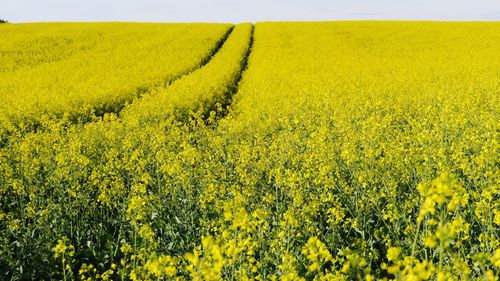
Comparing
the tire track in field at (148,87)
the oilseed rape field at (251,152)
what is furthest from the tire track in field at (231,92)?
the tire track in field at (148,87)

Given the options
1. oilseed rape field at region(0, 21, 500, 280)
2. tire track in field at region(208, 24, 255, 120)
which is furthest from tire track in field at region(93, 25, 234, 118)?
tire track in field at region(208, 24, 255, 120)

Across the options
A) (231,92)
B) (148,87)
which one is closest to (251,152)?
(231,92)

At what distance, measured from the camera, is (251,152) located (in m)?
8.21

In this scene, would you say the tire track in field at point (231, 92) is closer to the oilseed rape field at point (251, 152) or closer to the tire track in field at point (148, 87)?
the oilseed rape field at point (251, 152)

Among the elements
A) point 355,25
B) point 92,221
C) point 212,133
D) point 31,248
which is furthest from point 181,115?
point 355,25

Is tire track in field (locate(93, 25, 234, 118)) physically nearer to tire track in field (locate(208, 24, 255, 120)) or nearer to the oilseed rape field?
the oilseed rape field

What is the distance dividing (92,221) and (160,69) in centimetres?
1638

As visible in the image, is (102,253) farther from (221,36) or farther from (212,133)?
(221,36)

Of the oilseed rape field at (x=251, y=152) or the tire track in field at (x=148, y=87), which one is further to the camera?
the tire track in field at (x=148, y=87)

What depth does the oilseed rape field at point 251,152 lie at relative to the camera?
375 cm

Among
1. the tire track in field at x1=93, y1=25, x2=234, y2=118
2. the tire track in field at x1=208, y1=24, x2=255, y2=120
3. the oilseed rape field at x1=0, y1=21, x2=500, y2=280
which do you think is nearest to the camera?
the oilseed rape field at x1=0, y1=21, x2=500, y2=280

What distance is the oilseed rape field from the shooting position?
148 inches

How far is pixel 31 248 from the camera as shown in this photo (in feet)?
16.3

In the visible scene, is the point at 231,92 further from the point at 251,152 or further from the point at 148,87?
the point at 251,152
